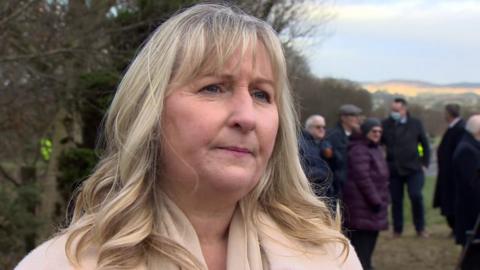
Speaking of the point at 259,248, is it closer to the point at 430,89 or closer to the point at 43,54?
the point at 43,54

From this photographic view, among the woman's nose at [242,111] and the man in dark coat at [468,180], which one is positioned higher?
the woman's nose at [242,111]

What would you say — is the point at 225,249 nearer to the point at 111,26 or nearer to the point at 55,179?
the point at 111,26

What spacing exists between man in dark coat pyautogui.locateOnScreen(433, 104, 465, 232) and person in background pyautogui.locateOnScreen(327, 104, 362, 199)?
5.93ft

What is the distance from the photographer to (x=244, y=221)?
1852 millimetres

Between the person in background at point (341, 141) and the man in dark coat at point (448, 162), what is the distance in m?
1.81

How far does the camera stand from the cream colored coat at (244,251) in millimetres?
1646

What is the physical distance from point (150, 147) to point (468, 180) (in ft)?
19.3

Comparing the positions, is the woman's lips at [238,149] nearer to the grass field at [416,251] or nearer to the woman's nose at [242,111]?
the woman's nose at [242,111]

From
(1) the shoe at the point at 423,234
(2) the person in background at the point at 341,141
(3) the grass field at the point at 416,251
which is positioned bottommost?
(1) the shoe at the point at 423,234

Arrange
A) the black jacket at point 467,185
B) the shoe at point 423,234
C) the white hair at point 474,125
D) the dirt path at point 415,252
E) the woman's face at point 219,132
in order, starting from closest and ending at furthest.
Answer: the woman's face at point 219,132 < the black jacket at point 467,185 < the white hair at point 474,125 < the dirt path at point 415,252 < the shoe at point 423,234

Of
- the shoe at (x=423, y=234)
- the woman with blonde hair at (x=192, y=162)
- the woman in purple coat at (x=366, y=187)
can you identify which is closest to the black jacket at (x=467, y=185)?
the woman in purple coat at (x=366, y=187)

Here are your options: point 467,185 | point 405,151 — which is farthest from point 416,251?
point 467,185

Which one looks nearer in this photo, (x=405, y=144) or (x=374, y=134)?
(x=374, y=134)

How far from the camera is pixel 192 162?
1664mm
